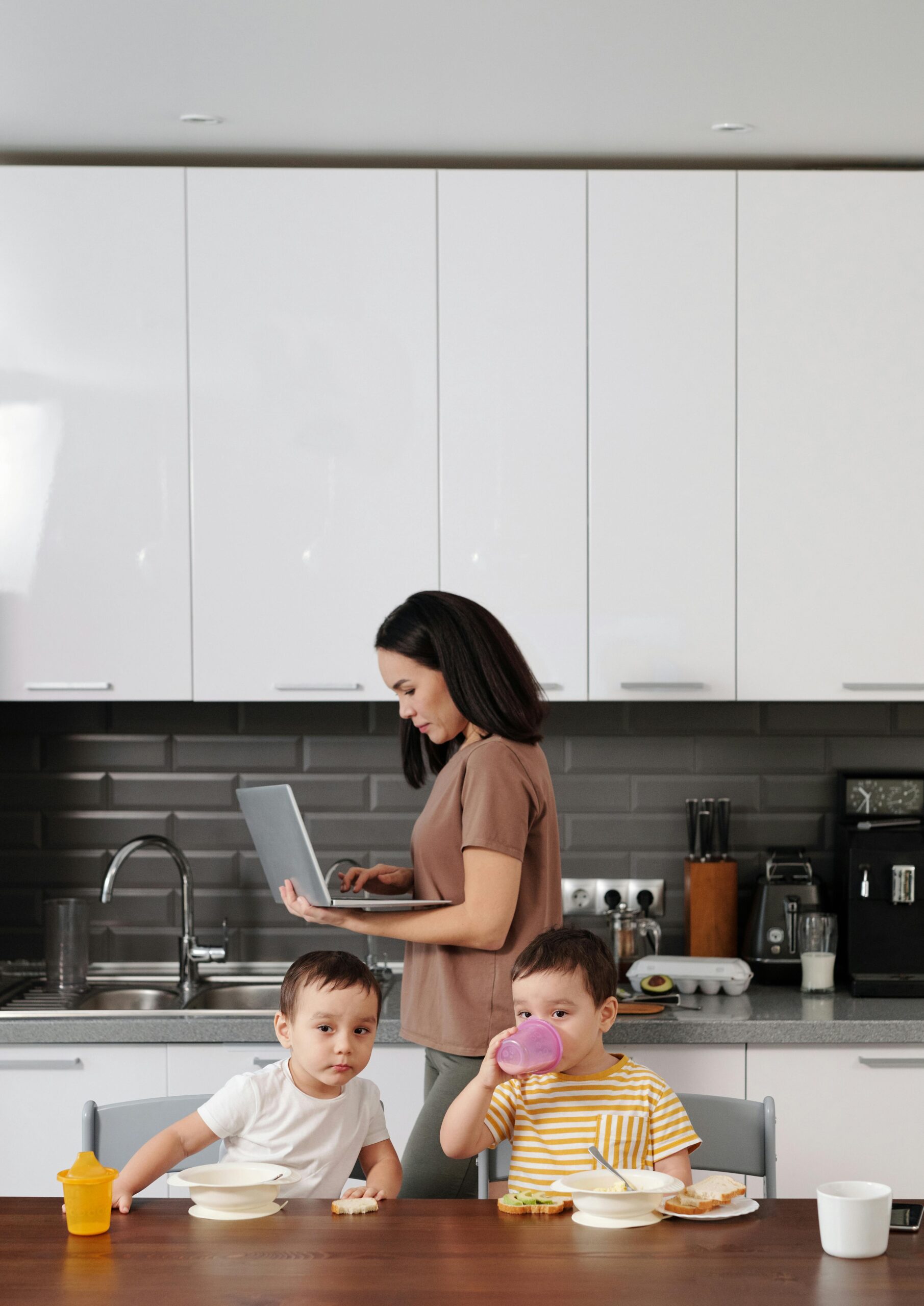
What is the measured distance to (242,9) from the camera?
2.15m

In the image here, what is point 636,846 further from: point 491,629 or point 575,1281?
point 575,1281

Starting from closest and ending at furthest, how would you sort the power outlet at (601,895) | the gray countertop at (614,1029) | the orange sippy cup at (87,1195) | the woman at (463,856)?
the orange sippy cup at (87,1195) < the woman at (463,856) < the gray countertop at (614,1029) < the power outlet at (601,895)

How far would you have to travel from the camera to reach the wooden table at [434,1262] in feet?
4.19

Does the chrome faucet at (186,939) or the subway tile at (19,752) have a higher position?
the subway tile at (19,752)

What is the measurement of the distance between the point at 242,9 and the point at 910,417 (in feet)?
5.00

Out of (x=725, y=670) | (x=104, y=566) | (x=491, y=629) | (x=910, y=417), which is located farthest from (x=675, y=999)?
(x=104, y=566)

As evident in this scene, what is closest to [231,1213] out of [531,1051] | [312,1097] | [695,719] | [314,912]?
[312,1097]

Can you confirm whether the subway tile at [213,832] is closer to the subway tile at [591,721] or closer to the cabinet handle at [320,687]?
the cabinet handle at [320,687]

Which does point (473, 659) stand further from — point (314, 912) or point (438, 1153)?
point (438, 1153)

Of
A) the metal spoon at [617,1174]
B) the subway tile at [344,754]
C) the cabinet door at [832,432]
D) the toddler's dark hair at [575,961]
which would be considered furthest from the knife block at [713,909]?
the metal spoon at [617,1174]

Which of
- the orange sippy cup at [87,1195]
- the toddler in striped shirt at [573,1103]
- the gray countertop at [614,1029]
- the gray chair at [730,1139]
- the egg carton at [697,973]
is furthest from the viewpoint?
the egg carton at [697,973]

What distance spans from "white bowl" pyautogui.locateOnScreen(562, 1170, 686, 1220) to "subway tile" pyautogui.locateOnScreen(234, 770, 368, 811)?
1617mm

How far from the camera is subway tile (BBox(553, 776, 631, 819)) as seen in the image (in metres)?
3.09

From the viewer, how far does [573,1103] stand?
1.70 m
